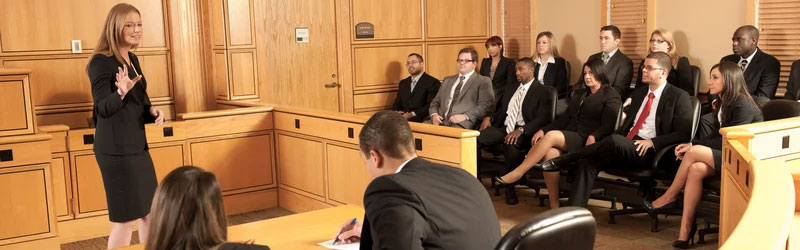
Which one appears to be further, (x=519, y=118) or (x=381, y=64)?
(x=381, y=64)

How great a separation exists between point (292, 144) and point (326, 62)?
176cm

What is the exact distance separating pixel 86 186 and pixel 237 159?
3.92ft

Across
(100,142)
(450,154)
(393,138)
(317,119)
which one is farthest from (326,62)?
(393,138)

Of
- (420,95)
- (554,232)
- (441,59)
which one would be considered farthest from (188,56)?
(554,232)

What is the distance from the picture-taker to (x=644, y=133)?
240 inches

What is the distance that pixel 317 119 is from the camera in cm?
630

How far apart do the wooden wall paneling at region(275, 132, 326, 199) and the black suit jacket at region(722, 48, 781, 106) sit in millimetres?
3507

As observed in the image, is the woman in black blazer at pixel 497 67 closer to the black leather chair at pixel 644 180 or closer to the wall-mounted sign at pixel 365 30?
the wall-mounted sign at pixel 365 30

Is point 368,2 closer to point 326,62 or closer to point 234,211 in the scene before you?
point 326,62

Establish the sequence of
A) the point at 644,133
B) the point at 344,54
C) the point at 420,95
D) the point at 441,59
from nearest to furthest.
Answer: the point at 644,133, the point at 420,95, the point at 344,54, the point at 441,59

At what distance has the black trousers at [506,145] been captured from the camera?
6.70 meters

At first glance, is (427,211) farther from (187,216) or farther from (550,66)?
(550,66)

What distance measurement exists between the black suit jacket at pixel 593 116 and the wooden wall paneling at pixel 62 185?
11.8 ft

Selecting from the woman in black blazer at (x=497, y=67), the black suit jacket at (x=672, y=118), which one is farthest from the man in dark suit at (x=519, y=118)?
the woman in black blazer at (x=497, y=67)
